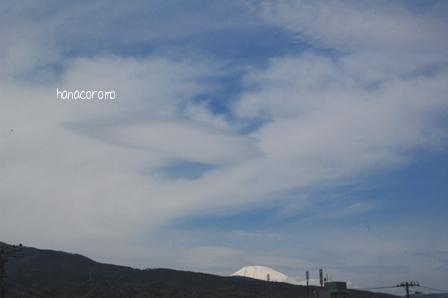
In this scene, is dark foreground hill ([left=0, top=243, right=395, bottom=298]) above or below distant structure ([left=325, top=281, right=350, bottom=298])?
above

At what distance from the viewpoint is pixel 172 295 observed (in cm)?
15375

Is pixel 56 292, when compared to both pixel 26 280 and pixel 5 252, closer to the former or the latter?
pixel 26 280

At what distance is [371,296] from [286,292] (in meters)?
33.9

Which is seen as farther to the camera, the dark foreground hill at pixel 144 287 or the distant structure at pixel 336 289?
the dark foreground hill at pixel 144 287

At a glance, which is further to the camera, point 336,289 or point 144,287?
point 144,287

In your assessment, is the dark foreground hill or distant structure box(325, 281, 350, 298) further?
the dark foreground hill

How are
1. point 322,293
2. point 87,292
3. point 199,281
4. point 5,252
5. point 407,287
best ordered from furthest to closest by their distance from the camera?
point 199,281, point 87,292, point 407,287, point 322,293, point 5,252

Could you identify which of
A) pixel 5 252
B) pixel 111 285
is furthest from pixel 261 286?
pixel 5 252

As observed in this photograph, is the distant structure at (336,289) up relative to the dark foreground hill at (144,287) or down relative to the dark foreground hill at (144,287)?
down

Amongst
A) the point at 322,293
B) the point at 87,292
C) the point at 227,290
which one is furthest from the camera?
the point at 227,290

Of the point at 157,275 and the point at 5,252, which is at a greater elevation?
the point at 157,275

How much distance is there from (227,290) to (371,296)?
50.5 metres

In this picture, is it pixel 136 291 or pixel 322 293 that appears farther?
pixel 136 291

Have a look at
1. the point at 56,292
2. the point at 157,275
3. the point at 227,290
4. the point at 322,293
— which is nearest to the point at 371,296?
the point at 227,290
